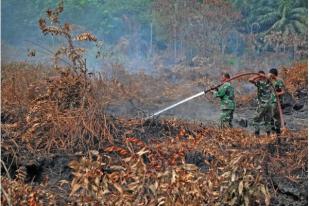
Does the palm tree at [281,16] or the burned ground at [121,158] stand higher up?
the palm tree at [281,16]

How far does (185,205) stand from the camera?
420 cm

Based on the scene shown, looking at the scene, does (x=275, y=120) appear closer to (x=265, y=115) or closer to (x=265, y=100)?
(x=265, y=115)

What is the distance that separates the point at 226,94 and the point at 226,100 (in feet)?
0.36

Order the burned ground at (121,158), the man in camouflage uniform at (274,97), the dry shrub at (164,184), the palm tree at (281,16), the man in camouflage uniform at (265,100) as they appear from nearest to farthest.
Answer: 1. the dry shrub at (164,184)
2. the burned ground at (121,158)
3. the man in camouflage uniform at (274,97)
4. the man in camouflage uniform at (265,100)
5. the palm tree at (281,16)

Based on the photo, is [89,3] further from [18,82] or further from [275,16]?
[18,82]

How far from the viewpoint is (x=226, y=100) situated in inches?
368

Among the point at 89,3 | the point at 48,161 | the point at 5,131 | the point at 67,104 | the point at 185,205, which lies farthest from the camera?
the point at 89,3

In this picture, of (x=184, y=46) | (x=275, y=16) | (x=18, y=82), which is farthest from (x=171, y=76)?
(x=18, y=82)

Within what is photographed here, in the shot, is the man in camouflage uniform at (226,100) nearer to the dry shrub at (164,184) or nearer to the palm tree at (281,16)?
the dry shrub at (164,184)

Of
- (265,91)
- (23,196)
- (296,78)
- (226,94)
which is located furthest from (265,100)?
(296,78)

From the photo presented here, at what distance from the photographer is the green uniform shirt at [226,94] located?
9282 mm

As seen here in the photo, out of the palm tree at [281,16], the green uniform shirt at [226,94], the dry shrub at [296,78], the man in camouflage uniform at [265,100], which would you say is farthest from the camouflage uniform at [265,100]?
the palm tree at [281,16]

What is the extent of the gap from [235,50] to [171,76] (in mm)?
4579

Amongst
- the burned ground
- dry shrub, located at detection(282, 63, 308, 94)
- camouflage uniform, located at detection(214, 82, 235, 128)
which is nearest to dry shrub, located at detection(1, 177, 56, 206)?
the burned ground
